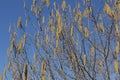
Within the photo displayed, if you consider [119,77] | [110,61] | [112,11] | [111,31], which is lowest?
[119,77]

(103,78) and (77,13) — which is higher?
(77,13)

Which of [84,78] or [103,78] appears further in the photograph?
[103,78]

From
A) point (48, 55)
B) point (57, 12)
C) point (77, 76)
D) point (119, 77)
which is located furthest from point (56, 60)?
point (119, 77)

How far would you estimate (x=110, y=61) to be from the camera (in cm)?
347

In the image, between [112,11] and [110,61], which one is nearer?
[112,11]

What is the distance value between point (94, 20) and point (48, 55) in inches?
28.6

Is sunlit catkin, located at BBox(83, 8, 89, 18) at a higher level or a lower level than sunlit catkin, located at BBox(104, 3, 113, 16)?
higher

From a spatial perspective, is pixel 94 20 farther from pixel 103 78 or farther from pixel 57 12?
pixel 103 78

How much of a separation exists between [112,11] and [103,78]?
894 millimetres

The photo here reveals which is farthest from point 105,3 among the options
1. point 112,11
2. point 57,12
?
point 57,12

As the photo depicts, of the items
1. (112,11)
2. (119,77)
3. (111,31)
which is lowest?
(119,77)

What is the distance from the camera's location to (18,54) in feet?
10.8

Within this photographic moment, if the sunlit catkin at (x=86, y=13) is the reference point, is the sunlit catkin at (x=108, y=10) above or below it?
below

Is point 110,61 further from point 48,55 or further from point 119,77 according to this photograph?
point 48,55
